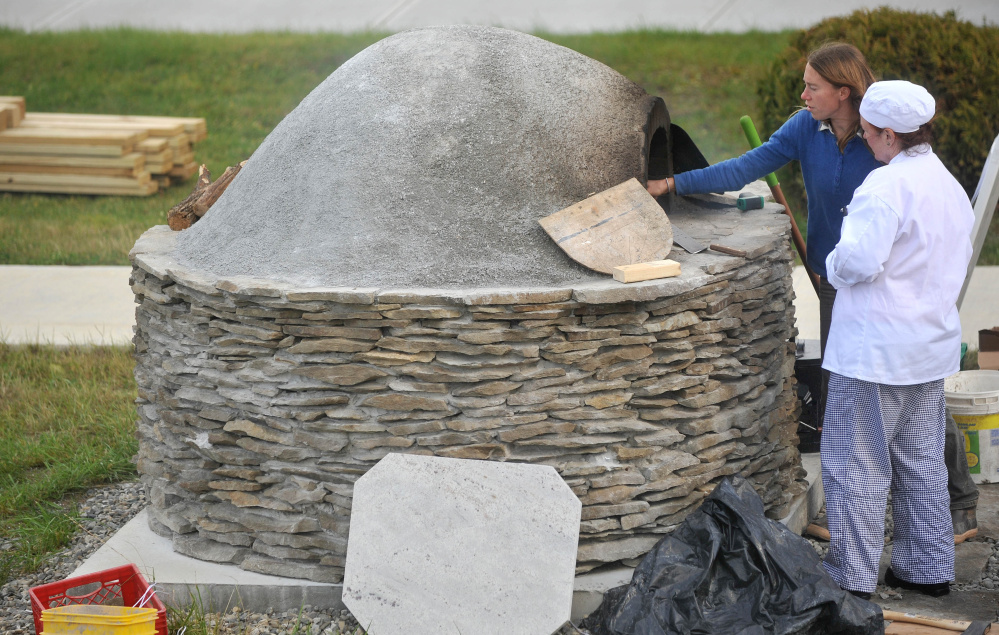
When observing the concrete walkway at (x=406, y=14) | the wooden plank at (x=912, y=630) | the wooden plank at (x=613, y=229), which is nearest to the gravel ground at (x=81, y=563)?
the wooden plank at (x=912, y=630)

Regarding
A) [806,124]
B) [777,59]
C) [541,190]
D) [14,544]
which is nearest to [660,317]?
[541,190]

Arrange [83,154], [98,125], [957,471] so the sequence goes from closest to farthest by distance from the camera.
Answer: [957,471] → [83,154] → [98,125]

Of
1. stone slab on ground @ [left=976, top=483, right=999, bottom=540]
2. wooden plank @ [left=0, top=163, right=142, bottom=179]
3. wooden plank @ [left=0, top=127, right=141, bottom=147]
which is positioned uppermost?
wooden plank @ [left=0, top=127, right=141, bottom=147]

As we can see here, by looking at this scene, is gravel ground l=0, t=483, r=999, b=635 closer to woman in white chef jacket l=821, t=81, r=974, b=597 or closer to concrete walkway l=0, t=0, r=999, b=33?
woman in white chef jacket l=821, t=81, r=974, b=597

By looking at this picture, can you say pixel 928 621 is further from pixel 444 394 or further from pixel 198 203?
pixel 198 203

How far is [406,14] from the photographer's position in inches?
522

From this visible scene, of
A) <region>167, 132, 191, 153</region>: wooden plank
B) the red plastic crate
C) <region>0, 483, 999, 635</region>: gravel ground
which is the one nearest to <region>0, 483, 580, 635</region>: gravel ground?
<region>0, 483, 999, 635</region>: gravel ground

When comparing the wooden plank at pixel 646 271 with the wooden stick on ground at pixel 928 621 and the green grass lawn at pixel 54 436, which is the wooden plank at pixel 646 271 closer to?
the wooden stick on ground at pixel 928 621

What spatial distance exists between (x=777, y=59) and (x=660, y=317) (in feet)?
20.0

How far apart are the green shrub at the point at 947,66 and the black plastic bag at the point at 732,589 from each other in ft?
18.7

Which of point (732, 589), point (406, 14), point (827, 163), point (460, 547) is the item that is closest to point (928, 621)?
point (732, 589)

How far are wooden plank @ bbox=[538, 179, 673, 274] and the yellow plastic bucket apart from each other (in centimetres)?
181

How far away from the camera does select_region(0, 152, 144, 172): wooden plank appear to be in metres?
10.0

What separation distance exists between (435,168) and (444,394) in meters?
0.83
